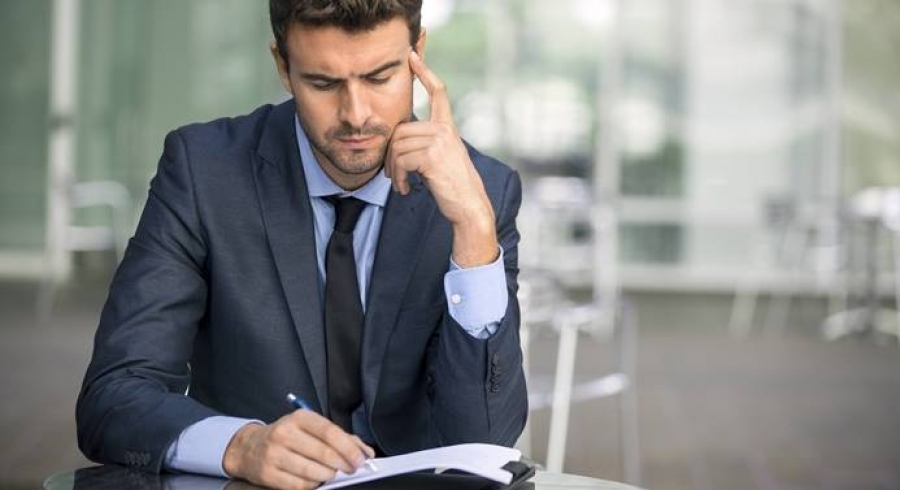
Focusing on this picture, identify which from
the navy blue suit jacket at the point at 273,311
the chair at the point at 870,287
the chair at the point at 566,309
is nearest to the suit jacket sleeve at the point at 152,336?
the navy blue suit jacket at the point at 273,311

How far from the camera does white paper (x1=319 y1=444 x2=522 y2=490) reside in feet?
4.65

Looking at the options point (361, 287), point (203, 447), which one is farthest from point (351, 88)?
point (203, 447)

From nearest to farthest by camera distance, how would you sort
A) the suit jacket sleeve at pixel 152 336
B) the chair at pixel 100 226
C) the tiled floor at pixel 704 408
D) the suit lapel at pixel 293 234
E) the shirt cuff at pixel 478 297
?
the suit jacket sleeve at pixel 152 336, the shirt cuff at pixel 478 297, the suit lapel at pixel 293 234, the tiled floor at pixel 704 408, the chair at pixel 100 226

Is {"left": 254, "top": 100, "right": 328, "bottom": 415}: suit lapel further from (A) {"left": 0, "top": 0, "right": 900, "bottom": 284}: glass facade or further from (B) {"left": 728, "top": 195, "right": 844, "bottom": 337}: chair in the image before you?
(A) {"left": 0, "top": 0, "right": 900, "bottom": 284}: glass facade

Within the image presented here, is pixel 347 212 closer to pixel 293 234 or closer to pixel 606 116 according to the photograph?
pixel 293 234

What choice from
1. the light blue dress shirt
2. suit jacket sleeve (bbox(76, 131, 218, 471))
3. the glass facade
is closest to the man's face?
the light blue dress shirt

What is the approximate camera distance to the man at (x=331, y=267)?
1.77 m

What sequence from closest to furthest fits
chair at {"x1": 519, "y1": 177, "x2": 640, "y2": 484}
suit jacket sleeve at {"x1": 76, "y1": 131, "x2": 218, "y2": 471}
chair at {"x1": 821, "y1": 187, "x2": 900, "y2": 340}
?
suit jacket sleeve at {"x1": 76, "y1": 131, "x2": 218, "y2": 471} → chair at {"x1": 519, "y1": 177, "x2": 640, "y2": 484} → chair at {"x1": 821, "y1": 187, "x2": 900, "y2": 340}

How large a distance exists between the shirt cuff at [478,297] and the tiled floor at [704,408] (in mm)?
2880

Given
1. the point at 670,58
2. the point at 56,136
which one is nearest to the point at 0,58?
the point at 56,136

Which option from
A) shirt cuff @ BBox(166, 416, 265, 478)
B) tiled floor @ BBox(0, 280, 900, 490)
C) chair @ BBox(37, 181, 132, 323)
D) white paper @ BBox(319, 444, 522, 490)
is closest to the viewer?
white paper @ BBox(319, 444, 522, 490)

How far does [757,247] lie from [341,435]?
9.87m

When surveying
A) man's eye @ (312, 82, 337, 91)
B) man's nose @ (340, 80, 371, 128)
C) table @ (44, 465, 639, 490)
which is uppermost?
man's eye @ (312, 82, 337, 91)

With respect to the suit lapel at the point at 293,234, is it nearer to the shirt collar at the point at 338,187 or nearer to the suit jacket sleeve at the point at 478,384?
the shirt collar at the point at 338,187
